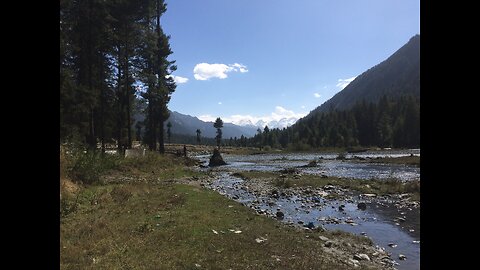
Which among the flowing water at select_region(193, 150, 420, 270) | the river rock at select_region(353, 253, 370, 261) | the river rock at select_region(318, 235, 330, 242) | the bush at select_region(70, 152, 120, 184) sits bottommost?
the flowing water at select_region(193, 150, 420, 270)

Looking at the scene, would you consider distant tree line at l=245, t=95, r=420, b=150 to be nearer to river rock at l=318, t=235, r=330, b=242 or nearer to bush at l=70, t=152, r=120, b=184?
bush at l=70, t=152, r=120, b=184

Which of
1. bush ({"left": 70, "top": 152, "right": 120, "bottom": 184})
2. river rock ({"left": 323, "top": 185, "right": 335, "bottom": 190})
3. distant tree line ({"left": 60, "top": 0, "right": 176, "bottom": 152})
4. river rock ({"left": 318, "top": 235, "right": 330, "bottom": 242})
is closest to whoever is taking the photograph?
river rock ({"left": 318, "top": 235, "right": 330, "bottom": 242})

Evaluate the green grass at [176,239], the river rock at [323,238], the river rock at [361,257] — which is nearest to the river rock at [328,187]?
the green grass at [176,239]

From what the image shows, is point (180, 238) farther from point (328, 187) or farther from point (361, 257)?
point (328, 187)

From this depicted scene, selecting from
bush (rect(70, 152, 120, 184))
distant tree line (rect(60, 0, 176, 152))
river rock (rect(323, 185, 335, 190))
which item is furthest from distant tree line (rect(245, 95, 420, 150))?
bush (rect(70, 152, 120, 184))

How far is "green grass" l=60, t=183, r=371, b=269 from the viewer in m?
9.10

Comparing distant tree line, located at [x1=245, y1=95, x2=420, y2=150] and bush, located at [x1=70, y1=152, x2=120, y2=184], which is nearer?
bush, located at [x1=70, y1=152, x2=120, y2=184]

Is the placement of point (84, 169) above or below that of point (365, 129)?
below

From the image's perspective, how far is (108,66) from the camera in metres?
46.3

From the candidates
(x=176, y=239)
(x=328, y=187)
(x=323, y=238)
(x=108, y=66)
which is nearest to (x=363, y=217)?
(x=323, y=238)

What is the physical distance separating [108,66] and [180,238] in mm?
39824

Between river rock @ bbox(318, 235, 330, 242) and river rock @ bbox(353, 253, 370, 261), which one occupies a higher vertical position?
river rock @ bbox(318, 235, 330, 242)

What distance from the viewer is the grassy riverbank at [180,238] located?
9180mm
